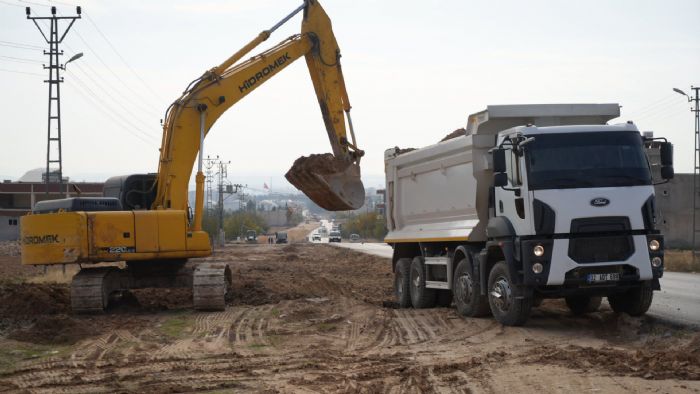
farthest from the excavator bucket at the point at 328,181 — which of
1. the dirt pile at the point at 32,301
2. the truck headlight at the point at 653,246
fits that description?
the truck headlight at the point at 653,246

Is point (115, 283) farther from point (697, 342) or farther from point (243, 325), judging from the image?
point (697, 342)

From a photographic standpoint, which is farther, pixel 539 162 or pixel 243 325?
pixel 243 325

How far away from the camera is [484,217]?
16094 mm

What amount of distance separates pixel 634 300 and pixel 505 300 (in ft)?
6.69

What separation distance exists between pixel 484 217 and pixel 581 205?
237cm

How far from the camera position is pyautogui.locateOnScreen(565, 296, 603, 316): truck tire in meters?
Answer: 16.4

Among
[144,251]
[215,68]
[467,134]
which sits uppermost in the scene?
[215,68]

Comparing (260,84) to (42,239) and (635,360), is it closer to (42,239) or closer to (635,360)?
(42,239)

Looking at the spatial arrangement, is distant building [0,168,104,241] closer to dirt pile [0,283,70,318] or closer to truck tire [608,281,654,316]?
dirt pile [0,283,70,318]

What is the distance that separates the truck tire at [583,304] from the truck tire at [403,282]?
4445 millimetres

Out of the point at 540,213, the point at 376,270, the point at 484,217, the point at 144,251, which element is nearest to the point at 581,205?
the point at 540,213

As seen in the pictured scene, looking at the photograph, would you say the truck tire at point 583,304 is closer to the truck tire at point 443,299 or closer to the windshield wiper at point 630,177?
the windshield wiper at point 630,177

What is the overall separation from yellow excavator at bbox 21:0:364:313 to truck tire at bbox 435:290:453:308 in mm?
2600

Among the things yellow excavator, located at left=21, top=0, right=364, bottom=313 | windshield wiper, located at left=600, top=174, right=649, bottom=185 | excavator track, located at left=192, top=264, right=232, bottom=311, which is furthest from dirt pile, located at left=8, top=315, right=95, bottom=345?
windshield wiper, located at left=600, top=174, right=649, bottom=185
